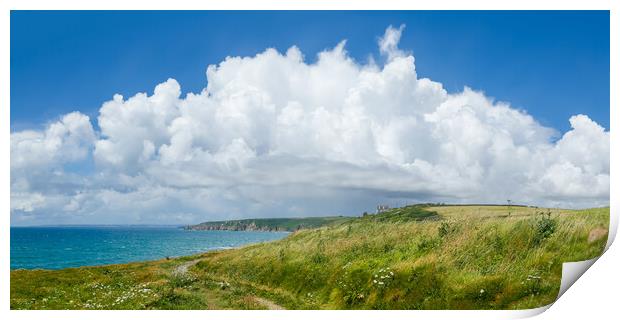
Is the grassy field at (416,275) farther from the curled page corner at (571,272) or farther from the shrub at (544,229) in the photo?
the curled page corner at (571,272)

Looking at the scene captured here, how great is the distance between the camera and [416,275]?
17562mm

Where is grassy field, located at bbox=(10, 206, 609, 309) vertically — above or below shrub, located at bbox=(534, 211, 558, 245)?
below

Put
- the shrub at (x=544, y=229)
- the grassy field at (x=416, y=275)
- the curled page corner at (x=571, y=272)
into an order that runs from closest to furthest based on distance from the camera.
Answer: the grassy field at (x=416, y=275) → the curled page corner at (x=571, y=272) → the shrub at (x=544, y=229)

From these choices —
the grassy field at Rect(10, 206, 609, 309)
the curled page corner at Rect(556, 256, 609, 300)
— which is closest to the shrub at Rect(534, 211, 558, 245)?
the grassy field at Rect(10, 206, 609, 309)

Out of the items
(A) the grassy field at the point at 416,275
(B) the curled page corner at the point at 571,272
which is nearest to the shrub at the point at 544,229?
(A) the grassy field at the point at 416,275

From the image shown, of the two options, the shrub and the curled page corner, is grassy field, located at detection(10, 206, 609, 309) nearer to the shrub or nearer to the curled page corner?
the shrub

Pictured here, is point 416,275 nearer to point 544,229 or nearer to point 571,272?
point 544,229

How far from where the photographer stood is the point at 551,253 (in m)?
16.8

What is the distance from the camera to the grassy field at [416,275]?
16.2m

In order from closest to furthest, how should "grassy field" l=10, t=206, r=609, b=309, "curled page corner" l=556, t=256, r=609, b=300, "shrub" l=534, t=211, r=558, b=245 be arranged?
"grassy field" l=10, t=206, r=609, b=309
"curled page corner" l=556, t=256, r=609, b=300
"shrub" l=534, t=211, r=558, b=245

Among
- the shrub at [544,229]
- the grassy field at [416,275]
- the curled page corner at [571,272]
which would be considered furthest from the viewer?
the shrub at [544,229]

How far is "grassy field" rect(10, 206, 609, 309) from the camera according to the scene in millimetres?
16156

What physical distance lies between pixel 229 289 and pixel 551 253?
1572 centimetres
